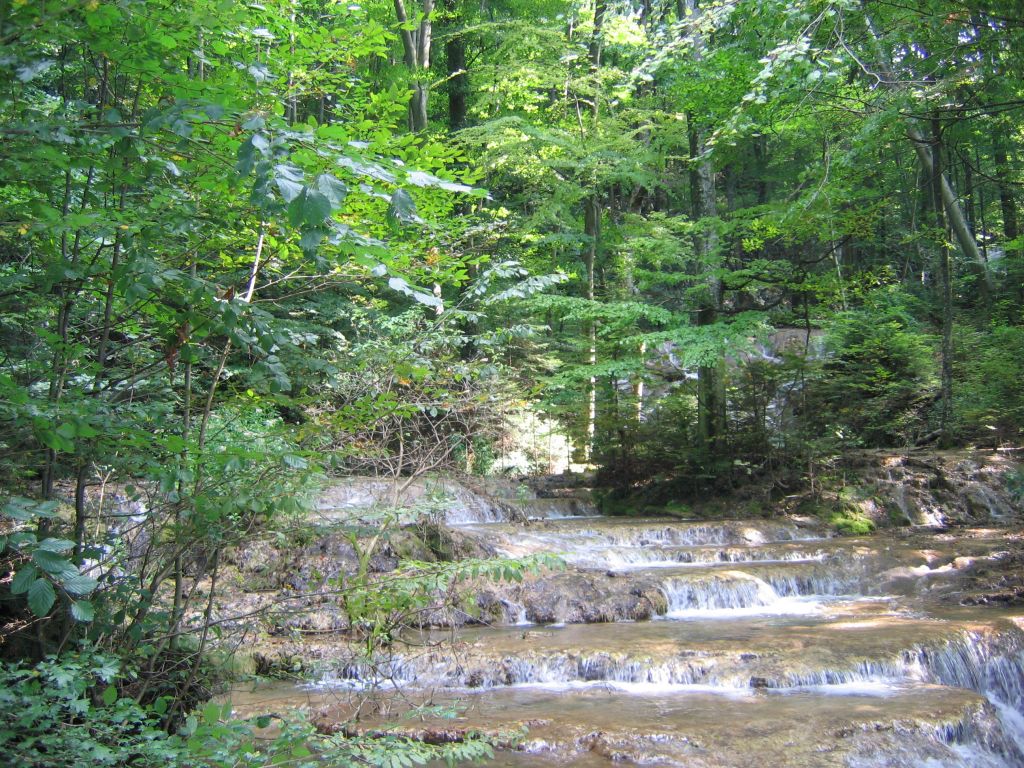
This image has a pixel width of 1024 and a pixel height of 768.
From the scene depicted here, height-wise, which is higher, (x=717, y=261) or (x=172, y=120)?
(x=717, y=261)

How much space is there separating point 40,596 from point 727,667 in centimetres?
587

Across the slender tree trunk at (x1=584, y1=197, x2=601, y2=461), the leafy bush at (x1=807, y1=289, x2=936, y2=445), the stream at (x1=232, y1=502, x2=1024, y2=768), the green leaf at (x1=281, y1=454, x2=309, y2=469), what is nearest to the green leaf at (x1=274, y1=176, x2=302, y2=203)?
the green leaf at (x1=281, y1=454, x2=309, y2=469)

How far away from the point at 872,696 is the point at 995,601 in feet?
11.3

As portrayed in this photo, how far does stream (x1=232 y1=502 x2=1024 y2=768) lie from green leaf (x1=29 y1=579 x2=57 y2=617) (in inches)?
111

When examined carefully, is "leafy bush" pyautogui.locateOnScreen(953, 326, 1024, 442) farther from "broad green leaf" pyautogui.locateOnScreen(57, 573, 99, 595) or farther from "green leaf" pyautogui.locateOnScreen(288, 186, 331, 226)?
"broad green leaf" pyautogui.locateOnScreen(57, 573, 99, 595)

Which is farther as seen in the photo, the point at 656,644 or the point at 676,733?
the point at 656,644

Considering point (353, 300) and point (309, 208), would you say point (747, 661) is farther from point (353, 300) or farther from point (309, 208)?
point (353, 300)

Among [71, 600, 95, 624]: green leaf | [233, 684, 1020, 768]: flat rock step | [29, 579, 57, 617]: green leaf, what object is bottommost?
[233, 684, 1020, 768]: flat rock step

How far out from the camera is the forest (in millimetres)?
2355

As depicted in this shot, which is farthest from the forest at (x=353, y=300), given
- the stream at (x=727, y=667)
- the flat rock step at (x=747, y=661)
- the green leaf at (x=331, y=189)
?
the flat rock step at (x=747, y=661)

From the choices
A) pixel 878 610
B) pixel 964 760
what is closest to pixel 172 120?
pixel 964 760

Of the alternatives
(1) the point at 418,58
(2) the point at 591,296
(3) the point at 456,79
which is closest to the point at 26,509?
(2) the point at 591,296

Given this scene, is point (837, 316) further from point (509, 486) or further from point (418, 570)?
point (418, 570)

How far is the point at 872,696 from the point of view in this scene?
19.1 feet
